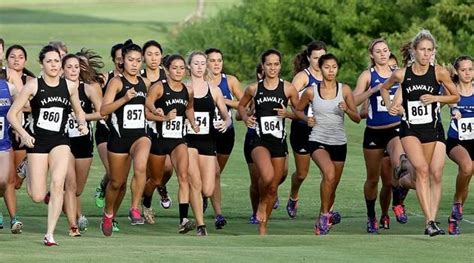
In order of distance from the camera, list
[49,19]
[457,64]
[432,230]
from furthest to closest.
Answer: [49,19], [457,64], [432,230]

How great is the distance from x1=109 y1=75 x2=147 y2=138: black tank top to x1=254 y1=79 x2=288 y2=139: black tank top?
1.31 meters

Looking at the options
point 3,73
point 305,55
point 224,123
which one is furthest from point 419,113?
point 3,73

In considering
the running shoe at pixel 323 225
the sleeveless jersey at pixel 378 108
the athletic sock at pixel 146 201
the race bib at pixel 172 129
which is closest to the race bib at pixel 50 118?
the race bib at pixel 172 129

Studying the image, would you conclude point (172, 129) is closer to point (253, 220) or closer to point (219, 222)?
point (219, 222)

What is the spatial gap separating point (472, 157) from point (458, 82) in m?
0.88

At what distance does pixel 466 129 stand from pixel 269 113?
2183mm

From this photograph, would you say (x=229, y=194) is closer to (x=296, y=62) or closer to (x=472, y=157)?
(x=296, y=62)

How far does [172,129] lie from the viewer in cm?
1670

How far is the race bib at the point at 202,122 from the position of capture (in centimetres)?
1705

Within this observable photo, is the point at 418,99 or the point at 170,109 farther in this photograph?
the point at 170,109

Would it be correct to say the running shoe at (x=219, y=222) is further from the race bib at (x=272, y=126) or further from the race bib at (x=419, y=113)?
the race bib at (x=419, y=113)

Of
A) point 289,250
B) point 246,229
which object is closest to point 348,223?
point 246,229

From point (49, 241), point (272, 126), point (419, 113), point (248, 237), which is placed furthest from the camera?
point (272, 126)

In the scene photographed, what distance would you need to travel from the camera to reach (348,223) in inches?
724
